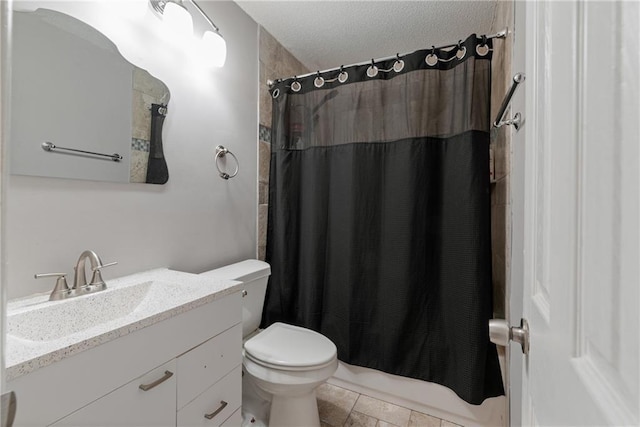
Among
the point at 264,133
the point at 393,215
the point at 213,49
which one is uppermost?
the point at 213,49

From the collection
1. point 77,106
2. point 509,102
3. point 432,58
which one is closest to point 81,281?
point 77,106

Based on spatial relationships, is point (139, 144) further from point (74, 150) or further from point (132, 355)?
point (132, 355)

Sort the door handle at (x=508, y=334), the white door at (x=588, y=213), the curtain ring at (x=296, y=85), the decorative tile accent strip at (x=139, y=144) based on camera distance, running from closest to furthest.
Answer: the white door at (x=588, y=213) < the door handle at (x=508, y=334) < the decorative tile accent strip at (x=139, y=144) < the curtain ring at (x=296, y=85)

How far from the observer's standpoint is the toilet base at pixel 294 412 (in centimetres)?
129

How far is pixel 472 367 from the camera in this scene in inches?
51.8

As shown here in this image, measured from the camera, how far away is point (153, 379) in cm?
77

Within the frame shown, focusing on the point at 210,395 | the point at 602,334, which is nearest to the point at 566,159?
the point at 602,334

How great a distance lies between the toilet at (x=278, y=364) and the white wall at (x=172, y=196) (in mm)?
261

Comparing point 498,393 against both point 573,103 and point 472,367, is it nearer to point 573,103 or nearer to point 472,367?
point 472,367

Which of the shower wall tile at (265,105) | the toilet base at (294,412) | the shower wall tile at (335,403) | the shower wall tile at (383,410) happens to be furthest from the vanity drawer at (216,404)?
the shower wall tile at (265,105)

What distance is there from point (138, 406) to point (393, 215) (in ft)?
4.26

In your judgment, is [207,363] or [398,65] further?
[398,65]

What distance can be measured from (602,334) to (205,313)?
966 mm

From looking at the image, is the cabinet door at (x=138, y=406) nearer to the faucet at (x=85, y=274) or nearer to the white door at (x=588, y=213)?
the faucet at (x=85, y=274)
